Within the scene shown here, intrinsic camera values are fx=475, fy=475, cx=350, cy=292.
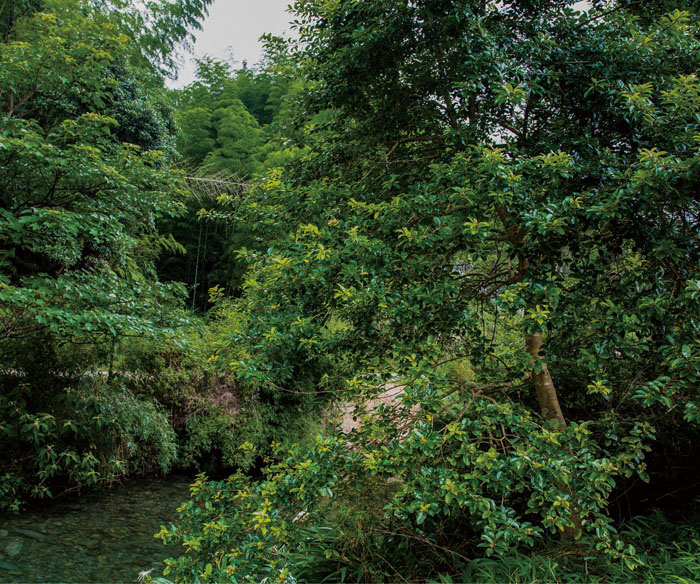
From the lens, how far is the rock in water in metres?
4.37

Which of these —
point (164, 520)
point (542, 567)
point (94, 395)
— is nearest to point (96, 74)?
point (94, 395)

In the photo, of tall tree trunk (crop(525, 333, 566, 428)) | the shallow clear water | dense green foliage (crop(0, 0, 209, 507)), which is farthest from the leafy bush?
tall tree trunk (crop(525, 333, 566, 428))

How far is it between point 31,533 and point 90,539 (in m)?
0.53

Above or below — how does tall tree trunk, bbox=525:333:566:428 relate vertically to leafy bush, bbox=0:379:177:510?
above

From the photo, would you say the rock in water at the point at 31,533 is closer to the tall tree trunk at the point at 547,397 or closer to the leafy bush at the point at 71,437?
the leafy bush at the point at 71,437

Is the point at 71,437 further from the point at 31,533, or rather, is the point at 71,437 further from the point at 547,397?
the point at 547,397

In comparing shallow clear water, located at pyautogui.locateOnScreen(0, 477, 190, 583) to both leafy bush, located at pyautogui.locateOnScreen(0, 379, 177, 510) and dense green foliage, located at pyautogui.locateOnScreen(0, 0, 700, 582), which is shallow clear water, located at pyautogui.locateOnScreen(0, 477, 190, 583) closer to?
leafy bush, located at pyautogui.locateOnScreen(0, 379, 177, 510)

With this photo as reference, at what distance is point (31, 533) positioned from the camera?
175 inches

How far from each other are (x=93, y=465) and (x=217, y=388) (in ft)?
6.46

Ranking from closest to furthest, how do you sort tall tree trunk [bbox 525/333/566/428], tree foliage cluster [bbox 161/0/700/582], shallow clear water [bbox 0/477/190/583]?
tree foliage cluster [bbox 161/0/700/582] < tall tree trunk [bbox 525/333/566/428] < shallow clear water [bbox 0/477/190/583]

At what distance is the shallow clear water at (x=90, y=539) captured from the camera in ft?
12.8

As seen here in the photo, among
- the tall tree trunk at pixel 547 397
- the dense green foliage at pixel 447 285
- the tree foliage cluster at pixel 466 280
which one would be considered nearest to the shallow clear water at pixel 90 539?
the dense green foliage at pixel 447 285

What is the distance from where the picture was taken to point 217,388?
6941 millimetres

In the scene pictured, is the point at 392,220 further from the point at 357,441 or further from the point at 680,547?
the point at 680,547
